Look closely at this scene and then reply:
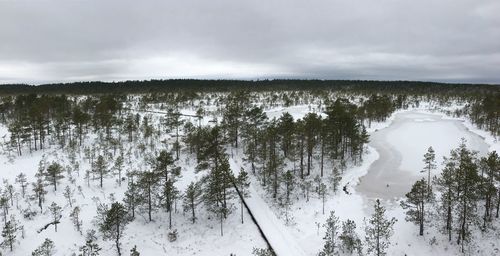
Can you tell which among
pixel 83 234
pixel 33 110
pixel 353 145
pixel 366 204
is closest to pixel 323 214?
pixel 366 204

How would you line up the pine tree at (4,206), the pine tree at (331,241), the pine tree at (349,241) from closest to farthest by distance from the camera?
the pine tree at (331,241)
the pine tree at (349,241)
the pine tree at (4,206)

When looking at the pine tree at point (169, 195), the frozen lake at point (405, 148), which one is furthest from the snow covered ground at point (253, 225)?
the pine tree at point (169, 195)

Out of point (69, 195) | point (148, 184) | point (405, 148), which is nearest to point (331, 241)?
point (148, 184)

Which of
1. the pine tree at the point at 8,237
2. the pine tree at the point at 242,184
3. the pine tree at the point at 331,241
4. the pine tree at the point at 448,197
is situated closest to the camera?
the pine tree at the point at 331,241

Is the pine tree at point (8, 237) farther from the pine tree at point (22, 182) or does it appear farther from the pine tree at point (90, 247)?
the pine tree at point (22, 182)

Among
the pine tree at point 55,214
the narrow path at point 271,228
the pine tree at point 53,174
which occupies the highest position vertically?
the pine tree at point 53,174

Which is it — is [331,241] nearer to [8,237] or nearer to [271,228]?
[271,228]

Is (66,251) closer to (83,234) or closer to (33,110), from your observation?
A: (83,234)
